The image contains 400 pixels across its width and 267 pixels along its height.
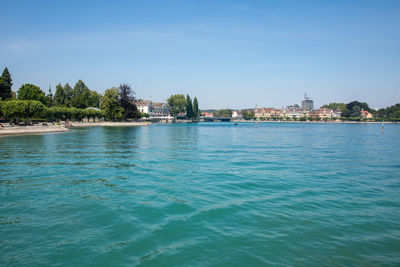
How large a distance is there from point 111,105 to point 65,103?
24.3 meters

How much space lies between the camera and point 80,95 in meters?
110

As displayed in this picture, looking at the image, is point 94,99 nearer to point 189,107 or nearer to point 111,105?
point 111,105

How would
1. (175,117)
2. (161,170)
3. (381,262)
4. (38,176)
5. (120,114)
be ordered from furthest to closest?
1. (175,117)
2. (120,114)
3. (161,170)
4. (38,176)
5. (381,262)

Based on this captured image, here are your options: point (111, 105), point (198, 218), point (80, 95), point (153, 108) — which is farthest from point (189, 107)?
point (198, 218)

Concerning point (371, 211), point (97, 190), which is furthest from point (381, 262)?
point (97, 190)

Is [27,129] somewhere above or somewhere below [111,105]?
below

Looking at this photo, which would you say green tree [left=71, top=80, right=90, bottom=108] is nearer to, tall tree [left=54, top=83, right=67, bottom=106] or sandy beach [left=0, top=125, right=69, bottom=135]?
tall tree [left=54, top=83, right=67, bottom=106]

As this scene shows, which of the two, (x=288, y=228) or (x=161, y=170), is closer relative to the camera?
(x=288, y=228)

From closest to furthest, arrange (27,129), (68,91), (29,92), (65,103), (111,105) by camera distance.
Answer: (27,129)
(29,92)
(111,105)
(65,103)
(68,91)

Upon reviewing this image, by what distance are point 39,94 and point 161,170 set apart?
80.5 meters

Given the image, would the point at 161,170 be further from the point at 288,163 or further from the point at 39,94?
the point at 39,94

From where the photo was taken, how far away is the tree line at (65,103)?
178 ft

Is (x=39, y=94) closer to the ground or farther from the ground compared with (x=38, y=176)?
farther from the ground

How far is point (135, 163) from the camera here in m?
19.0
